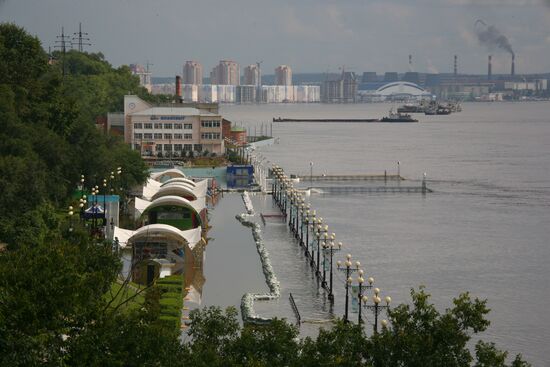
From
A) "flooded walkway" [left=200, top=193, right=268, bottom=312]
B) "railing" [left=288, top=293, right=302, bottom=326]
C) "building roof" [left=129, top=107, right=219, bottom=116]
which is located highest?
"building roof" [left=129, top=107, right=219, bottom=116]

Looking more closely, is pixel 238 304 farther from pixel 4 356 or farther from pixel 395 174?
pixel 395 174

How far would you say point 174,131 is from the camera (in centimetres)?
4816

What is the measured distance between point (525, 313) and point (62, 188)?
12019 mm

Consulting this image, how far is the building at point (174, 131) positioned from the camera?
48.0 m

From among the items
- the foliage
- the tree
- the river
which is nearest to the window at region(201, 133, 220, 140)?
the river

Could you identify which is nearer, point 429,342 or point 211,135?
point 429,342

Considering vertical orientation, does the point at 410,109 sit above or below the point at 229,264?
below

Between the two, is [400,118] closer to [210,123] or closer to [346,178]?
[210,123]

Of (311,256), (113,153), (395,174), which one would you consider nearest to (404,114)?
(395,174)

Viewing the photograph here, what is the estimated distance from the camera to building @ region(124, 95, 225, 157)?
1891 inches

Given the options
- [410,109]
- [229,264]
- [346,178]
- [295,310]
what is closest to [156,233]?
[229,264]

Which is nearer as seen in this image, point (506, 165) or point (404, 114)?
point (506, 165)

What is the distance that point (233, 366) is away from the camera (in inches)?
424

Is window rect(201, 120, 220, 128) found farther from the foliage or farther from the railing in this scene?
the railing
